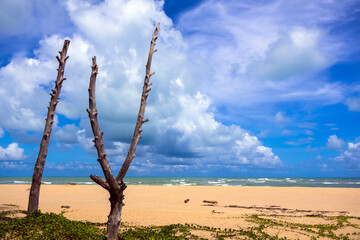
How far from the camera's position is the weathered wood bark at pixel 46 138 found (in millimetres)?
11609

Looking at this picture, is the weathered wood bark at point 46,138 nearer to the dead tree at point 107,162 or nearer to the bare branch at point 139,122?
the dead tree at point 107,162

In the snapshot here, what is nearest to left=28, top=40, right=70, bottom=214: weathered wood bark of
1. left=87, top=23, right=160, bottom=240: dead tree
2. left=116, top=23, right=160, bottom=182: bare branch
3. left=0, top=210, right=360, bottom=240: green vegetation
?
left=0, top=210, right=360, bottom=240: green vegetation

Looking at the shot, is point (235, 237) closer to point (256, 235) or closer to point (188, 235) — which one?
point (256, 235)

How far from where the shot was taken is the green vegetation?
8.88m

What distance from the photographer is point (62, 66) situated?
12.2 metres

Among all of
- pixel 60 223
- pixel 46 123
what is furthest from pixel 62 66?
pixel 60 223

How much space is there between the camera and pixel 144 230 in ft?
37.0

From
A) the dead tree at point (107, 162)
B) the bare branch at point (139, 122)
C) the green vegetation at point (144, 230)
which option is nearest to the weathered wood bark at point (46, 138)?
the green vegetation at point (144, 230)

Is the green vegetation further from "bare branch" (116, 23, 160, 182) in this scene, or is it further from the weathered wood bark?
"bare branch" (116, 23, 160, 182)

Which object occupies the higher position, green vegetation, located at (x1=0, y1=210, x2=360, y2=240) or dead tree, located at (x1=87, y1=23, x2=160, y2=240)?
dead tree, located at (x1=87, y1=23, x2=160, y2=240)

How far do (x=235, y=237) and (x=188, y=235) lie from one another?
1.92 m

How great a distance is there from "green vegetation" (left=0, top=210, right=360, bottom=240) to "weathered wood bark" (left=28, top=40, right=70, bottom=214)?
0.97 metres

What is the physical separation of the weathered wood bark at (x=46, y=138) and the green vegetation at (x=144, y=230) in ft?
3.19

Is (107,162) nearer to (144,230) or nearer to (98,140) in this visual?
(98,140)
